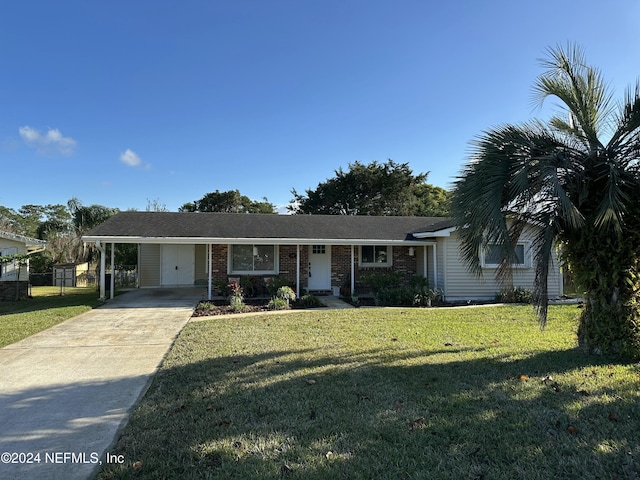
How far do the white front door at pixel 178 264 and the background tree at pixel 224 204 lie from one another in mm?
18390

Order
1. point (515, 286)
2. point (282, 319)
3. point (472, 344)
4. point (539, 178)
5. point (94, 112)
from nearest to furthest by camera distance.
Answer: point (539, 178) < point (472, 344) < point (282, 319) < point (515, 286) < point (94, 112)

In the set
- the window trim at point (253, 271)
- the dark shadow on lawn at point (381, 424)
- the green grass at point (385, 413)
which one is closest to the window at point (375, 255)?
the window trim at point (253, 271)

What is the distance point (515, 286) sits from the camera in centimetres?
1355

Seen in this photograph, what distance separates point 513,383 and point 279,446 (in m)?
2.97

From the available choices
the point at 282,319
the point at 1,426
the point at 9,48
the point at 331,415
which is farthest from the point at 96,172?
the point at 331,415

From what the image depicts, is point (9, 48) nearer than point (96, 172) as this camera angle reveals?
Yes

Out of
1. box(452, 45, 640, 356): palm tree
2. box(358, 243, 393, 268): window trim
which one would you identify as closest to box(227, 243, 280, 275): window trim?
box(358, 243, 393, 268): window trim

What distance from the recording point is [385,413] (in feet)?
11.6

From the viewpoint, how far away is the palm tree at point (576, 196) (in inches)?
192

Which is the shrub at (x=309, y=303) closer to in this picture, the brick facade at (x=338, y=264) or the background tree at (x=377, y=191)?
the brick facade at (x=338, y=264)

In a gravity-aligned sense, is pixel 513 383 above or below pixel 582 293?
below

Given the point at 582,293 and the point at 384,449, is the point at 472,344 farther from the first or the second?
the point at 384,449

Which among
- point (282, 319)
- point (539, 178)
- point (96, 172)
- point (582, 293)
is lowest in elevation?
point (282, 319)

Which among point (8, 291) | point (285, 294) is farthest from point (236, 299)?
point (8, 291)
